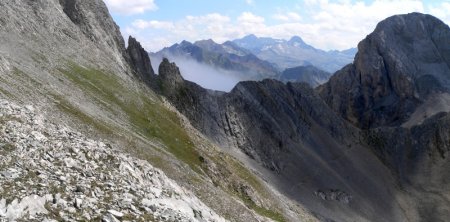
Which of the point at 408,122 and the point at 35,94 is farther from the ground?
the point at 35,94

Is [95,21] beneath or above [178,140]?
above

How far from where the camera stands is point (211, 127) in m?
110

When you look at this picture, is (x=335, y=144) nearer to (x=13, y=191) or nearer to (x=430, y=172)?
(x=430, y=172)

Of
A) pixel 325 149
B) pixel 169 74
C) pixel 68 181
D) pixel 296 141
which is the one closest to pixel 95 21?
pixel 169 74

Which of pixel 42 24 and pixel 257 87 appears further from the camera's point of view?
pixel 257 87

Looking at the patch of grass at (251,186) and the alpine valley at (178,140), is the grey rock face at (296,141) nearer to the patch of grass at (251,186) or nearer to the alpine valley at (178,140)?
the alpine valley at (178,140)

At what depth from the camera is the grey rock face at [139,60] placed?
330 feet

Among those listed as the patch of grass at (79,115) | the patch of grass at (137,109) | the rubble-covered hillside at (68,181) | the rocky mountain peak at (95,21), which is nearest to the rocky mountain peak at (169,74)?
the rocky mountain peak at (95,21)

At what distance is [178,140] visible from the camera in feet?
239

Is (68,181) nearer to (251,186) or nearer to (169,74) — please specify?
(251,186)

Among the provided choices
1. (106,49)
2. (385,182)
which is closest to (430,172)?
(385,182)

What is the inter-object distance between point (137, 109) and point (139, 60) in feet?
105

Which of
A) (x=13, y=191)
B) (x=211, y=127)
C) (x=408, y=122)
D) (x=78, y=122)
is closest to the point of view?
(x=13, y=191)

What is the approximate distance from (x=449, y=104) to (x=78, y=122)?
18303 cm
